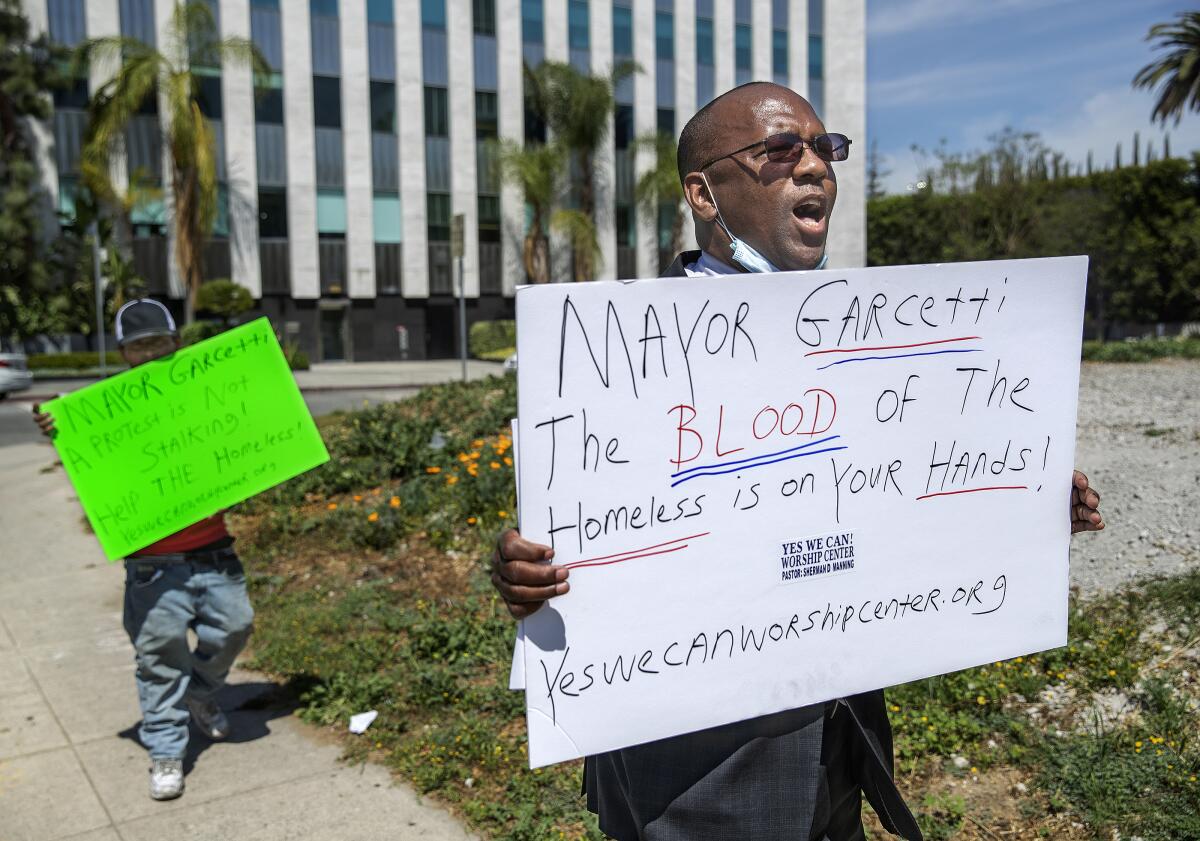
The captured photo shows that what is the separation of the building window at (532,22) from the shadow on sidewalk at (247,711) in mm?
34000

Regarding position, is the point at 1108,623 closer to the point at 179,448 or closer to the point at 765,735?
the point at 765,735

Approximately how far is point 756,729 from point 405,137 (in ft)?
113

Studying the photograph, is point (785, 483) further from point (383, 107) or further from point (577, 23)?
point (577, 23)

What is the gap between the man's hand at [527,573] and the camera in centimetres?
170

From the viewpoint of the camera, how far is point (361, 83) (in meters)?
33.5

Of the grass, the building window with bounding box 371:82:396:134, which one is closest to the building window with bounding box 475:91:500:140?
the building window with bounding box 371:82:396:134

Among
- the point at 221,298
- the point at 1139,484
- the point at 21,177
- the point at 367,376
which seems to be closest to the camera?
the point at 1139,484

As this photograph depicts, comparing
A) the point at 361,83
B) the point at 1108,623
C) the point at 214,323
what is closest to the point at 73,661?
the point at 1108,623

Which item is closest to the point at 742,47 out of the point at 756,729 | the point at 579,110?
the point at 579,110

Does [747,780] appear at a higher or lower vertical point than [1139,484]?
higher

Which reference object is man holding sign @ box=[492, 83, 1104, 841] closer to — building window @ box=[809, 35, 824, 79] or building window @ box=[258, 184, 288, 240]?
building window @ box=[258, 184, 288, 240]

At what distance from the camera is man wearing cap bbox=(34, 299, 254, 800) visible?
407 centimetres

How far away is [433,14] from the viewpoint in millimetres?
34469

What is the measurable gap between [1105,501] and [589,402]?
5.17 metres
